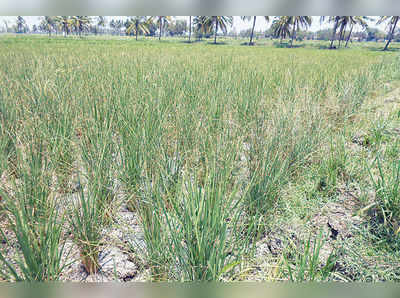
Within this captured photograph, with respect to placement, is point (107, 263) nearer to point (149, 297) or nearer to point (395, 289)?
point (149, 297)

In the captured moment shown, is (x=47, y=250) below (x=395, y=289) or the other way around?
below

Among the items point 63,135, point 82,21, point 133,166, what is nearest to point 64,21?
point 82,21

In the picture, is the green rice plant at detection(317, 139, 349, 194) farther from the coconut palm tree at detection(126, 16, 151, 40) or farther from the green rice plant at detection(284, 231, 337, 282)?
the coconut palm tree at detection(126, 16, 151, 40)

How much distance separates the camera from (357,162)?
1793 mm

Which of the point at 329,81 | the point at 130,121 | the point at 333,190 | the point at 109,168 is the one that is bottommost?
the point at 333,190

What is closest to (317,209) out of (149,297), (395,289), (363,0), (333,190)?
(333,190)

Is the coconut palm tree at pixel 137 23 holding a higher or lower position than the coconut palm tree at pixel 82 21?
higher

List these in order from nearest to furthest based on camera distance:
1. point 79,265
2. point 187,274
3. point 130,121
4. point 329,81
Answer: point 187,274, point 79,265, point 130,121, point 329,81

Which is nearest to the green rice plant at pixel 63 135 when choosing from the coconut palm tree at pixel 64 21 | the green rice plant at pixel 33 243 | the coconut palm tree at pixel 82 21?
the green rice plant at pixel 33 243

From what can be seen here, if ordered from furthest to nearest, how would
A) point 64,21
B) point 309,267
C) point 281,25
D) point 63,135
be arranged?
point 281,25
point 64,21
point 63,135
point 309,267

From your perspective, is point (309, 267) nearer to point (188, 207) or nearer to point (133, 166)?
point (188, 207)

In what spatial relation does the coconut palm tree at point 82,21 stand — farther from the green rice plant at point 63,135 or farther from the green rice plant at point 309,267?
the green rice plant at point 309,267

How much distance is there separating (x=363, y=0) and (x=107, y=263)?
5.36 feet

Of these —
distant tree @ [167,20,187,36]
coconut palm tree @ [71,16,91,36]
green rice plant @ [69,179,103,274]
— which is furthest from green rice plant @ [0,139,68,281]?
distant tree @ [167,20,187,36]
